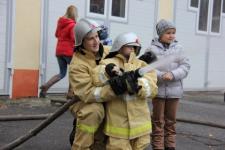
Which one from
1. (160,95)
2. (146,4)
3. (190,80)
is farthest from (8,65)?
(190,80)

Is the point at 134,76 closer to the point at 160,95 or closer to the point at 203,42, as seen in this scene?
the point at 160,95

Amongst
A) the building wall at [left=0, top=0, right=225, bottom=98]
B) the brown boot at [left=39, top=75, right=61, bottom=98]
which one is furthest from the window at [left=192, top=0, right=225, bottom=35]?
the brown boot at [left=39, top=75, right=61, bottom=98]

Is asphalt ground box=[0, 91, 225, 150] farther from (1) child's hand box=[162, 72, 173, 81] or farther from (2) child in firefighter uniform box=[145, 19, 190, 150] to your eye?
(1) child's hand box=[162, 72, 173, 81]

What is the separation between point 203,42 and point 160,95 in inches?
329

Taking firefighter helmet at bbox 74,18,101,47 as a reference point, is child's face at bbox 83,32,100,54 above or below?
below

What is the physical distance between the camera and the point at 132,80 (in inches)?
153

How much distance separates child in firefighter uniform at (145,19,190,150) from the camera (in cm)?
547

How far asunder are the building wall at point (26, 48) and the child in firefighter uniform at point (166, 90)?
4.41 meters

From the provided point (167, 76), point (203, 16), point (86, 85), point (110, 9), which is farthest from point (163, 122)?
point (203, 16)

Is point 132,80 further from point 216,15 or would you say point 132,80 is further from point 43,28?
point 216,15

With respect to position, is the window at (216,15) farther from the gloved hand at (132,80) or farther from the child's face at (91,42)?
the gloved hand at (132,80)

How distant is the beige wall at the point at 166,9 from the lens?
475 inches

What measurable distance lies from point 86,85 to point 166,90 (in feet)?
5.37

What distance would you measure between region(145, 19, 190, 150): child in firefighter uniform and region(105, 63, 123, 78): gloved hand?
1476 millimetres
